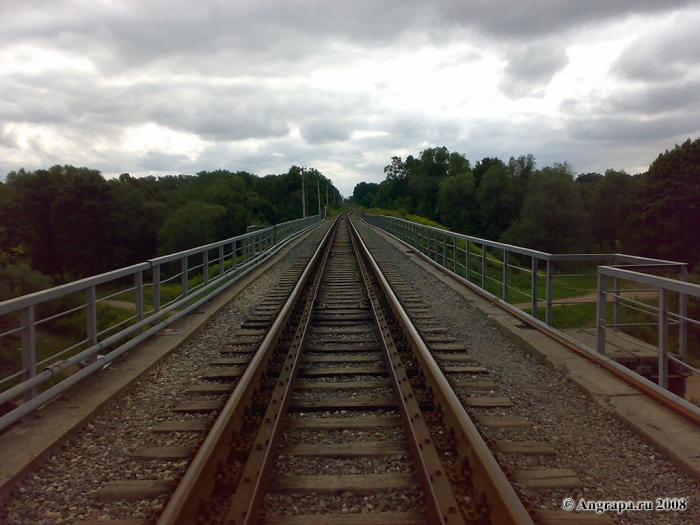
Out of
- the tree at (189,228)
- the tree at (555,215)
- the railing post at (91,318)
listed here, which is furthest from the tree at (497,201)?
the railing post at (91,318)

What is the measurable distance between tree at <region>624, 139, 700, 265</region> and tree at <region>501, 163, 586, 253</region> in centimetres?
1088

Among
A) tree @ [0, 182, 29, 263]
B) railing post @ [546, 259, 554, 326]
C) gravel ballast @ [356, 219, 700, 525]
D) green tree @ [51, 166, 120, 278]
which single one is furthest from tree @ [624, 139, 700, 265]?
tree @ [0, 182, 29, 263]

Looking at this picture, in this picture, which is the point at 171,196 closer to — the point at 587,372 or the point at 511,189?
the point at 511,189

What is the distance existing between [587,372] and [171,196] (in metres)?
94.5

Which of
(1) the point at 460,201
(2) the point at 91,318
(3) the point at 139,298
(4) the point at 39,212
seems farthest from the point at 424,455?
(1) the point at 460,201

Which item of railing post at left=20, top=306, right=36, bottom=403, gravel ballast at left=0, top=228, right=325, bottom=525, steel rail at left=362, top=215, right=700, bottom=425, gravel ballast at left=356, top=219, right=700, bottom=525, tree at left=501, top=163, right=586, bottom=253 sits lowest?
gravel ballast at left=0, top=228, right=325, bottom=525

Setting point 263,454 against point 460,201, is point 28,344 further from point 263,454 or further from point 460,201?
point 460,201

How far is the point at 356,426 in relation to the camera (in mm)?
4320

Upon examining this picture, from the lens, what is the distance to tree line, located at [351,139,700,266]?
43.2 metres

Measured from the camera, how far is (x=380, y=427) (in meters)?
4.31

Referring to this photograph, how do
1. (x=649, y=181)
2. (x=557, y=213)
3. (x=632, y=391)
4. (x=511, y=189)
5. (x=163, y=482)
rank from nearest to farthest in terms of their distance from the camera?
1. (x=163, y=482)
2. (x=632, y=391)
3. (x=649, y=181)
4. (x=557, y=213)
5. (x=511, y=189)

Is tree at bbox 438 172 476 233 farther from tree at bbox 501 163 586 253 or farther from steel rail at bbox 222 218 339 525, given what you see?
steel rail at bbox 222 218 339 525

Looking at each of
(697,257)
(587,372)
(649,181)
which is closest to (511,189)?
(649,181)

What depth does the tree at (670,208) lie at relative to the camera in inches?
1663
